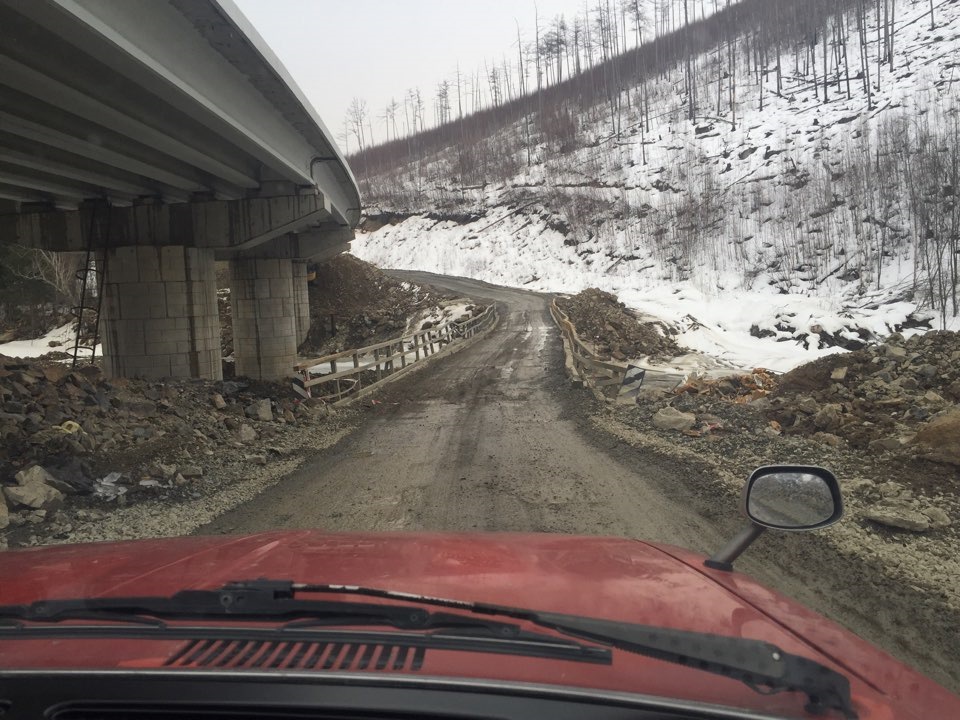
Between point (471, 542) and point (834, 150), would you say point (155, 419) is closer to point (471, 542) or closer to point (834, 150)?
point (471, 542)

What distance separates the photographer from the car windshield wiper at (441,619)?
1.58 metres

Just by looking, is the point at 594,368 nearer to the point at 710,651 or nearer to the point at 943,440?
the point at 943,440

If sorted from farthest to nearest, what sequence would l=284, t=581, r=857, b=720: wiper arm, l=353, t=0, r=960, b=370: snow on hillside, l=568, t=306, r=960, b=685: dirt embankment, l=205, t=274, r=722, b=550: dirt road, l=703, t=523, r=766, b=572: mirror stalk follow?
l=353, t=0, r=960, b=370: snow on hillside, l=205, t=274, r=722, b=550: dirt road, l=568, t=306, r=960, b=685: dirt embankment, l=703, t=523, r=766, b=572: mirror stalk, l=284, t=581, r=857, b=720: wiper arm

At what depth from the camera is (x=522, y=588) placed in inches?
90.7

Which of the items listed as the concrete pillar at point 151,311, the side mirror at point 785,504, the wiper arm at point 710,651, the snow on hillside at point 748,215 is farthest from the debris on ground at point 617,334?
the wiper arm at point 710,651

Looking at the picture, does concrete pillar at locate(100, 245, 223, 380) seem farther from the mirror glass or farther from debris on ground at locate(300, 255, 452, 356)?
debris on ground at locate(300, 255, 452, 356)

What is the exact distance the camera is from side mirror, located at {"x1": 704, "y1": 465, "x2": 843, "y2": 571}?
2.59 m

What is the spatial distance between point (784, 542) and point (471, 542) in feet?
11.8

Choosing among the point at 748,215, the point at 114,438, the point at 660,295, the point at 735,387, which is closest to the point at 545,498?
the point at 114,438

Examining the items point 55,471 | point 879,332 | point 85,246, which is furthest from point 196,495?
point 879,332

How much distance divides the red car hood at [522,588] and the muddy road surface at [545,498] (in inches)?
79.7

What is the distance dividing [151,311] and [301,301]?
758 inches

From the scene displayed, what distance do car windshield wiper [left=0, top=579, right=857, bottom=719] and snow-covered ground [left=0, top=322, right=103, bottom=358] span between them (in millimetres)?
41082

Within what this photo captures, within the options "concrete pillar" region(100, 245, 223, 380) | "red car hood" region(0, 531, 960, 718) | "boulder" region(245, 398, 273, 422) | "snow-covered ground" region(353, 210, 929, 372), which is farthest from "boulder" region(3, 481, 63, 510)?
"snow-covered ground" region(353, 210, 929, 372)
